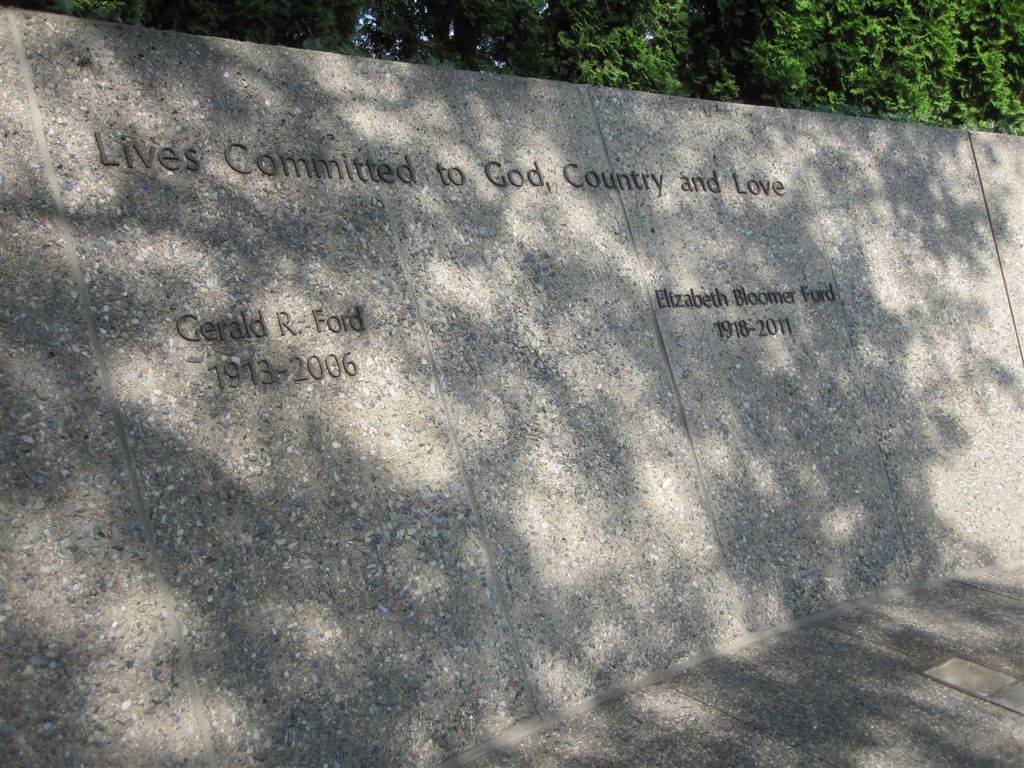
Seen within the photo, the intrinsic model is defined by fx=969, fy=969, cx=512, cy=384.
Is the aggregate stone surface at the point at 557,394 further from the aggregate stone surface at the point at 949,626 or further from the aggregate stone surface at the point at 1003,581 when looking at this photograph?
the aggregate stone surface at the point at 1003,581

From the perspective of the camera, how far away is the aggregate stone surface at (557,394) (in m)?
3.61

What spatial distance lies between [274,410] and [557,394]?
1196 millimetres

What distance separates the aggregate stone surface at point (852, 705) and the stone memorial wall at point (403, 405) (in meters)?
0.25

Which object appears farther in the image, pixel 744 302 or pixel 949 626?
pixel 744 302

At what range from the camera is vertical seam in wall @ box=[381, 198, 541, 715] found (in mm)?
3438

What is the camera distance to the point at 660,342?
428 cm

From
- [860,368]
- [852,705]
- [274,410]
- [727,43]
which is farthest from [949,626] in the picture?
[727,43]

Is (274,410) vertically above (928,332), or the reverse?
(274,410)

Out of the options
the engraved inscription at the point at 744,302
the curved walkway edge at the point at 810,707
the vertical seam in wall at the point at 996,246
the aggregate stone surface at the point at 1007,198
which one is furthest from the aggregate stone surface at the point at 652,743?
the aggregate stone surface at the point at 1007,198

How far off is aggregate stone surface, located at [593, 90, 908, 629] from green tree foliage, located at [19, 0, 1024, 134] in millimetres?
1025

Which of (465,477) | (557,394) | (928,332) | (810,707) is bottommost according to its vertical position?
(810,707)

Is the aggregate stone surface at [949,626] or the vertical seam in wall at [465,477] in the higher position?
the vertical seam in wall at [465,477]

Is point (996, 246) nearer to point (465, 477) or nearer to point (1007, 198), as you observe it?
point (1007, 198)

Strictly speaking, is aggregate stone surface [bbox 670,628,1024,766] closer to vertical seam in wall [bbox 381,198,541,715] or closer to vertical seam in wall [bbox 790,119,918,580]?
vertical seam in wall [bbox 381,198,541,715]
